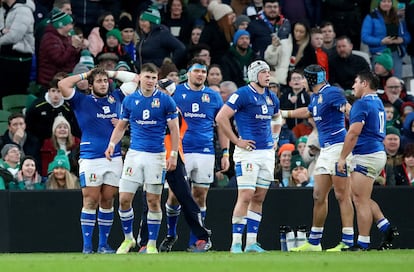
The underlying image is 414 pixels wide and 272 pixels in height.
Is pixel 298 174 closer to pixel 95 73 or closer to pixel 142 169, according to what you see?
pixel 142 169

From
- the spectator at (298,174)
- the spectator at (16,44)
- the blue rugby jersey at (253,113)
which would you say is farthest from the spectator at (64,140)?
the blue rugby jersey at (253,113)

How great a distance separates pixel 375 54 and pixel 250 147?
9.41 meters

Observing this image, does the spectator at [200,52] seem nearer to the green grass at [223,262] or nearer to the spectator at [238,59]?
the spectator at [238,59]

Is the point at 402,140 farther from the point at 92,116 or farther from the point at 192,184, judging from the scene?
the point at 92,116

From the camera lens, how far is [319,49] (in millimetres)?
27484

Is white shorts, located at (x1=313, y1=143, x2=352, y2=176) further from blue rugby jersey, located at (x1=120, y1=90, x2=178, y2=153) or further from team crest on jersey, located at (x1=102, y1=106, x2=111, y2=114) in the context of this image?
team crest on jersey, located at (x1=102, y1=106, x2=111, y2=114)

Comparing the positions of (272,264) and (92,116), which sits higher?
(92,116)

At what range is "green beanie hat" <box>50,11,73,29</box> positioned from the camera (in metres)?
25.8

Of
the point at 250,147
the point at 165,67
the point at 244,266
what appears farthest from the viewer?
the point at 165,67

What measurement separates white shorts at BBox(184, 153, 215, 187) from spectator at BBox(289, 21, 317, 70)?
687 centimetres

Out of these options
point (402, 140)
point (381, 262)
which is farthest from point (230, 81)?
point (381, 262)

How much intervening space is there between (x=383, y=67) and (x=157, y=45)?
185 inches

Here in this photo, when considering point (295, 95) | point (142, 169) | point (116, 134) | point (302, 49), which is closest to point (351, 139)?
point (142, 169)

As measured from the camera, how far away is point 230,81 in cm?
2616
